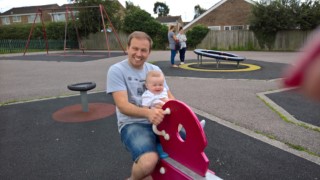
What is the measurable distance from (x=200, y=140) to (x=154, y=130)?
49 cm

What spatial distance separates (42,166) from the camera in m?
3.27

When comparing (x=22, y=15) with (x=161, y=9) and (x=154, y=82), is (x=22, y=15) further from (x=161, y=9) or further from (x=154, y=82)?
(x=154, y=82)

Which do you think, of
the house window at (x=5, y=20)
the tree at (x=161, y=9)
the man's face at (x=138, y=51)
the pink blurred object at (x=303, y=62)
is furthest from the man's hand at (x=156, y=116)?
the tree at (x=161, y=9)

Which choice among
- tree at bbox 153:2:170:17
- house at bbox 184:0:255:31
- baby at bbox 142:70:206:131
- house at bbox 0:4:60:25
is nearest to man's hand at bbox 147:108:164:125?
baby at bbox 142:70:206:131

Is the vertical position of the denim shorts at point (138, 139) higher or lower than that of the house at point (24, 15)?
lower

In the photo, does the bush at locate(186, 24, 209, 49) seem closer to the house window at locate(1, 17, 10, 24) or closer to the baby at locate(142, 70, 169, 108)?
the baby at locate(142, 70, 169, 108)

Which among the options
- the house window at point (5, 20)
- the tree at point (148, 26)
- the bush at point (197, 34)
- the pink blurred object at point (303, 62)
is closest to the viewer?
the pink blurred object at point (303, 62)

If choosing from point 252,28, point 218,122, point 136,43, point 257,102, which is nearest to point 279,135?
point 218,122

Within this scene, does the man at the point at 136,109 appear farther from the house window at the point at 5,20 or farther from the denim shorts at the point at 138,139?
the house window at the point at 5,20

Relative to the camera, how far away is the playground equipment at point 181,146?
6.64 ft

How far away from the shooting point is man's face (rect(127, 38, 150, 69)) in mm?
2412

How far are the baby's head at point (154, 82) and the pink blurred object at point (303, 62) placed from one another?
185 cm

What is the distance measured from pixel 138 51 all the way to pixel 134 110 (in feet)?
1.74

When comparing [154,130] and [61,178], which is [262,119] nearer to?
[154,130]
